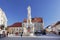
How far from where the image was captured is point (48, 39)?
2.99 metres

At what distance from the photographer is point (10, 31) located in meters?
2.78

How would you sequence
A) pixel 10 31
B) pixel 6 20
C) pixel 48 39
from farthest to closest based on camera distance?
pixel 48 39, pixel 10 31, pixel 6 20

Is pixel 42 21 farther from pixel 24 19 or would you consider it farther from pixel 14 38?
pixel 14 38

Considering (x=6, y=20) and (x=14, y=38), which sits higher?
(x=6, y=20)

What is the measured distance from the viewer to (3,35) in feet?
8.89

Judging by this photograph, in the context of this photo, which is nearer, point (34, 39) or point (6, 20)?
point (6, 20)

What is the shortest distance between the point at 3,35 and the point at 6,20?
296 mm

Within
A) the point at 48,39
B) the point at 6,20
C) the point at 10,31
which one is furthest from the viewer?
the point at 48,39

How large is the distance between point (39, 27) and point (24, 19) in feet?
1.12

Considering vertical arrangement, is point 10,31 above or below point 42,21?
below

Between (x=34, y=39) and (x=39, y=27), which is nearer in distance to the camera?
(x=39, y=27)

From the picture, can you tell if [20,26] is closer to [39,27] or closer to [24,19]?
A: [24,19]

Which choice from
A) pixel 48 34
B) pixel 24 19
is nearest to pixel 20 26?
pixel 24 19

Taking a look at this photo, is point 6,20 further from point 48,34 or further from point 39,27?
point 48,34
